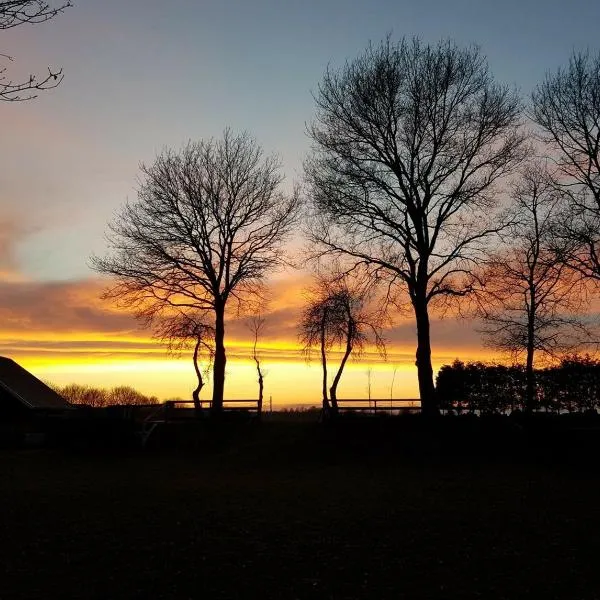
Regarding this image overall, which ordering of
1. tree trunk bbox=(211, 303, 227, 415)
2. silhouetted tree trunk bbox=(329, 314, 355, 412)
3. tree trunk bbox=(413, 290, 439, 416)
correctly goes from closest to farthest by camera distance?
tree trunk bbox=(413, 290, 439, 416) → tree trunk bbox=(211, 303, 227, 415) → silhouetted tree trunk bbox=(329, 314, 355, 412)

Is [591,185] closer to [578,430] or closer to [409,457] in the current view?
[578,430]

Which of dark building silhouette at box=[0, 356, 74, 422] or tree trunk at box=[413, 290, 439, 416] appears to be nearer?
tree trunk at box=[413, 290, 439, 416]

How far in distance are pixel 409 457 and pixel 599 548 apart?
50.4 ft

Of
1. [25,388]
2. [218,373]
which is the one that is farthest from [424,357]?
[25,388]

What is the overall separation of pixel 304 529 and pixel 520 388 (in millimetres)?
22129

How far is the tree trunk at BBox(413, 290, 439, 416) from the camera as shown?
30500 mm

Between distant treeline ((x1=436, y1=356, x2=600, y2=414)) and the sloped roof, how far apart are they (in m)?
24.3

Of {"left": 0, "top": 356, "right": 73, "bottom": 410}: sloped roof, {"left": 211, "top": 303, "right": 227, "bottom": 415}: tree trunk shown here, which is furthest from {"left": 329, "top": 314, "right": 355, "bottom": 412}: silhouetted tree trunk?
{"left": 0, "top": 356, "right": 73, "bottom": 410}: sloped roof

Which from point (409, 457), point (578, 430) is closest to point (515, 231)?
point (578, 430)

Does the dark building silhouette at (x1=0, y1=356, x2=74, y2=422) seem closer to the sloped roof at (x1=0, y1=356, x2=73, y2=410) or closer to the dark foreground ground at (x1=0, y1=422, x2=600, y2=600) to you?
the sloped roof at (x1=0, y1=356, x2=73, y2=410)

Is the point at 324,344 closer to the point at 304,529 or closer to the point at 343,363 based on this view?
the point at 343,363

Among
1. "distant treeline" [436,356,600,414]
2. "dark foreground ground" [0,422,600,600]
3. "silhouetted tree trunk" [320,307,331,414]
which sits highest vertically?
"silhouetted tree trunk" [320,307,331,414]

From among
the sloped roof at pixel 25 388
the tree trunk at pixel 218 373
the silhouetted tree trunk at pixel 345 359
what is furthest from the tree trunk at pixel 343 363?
the sloped roof at pixel 25 388

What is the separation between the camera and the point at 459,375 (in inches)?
1318
